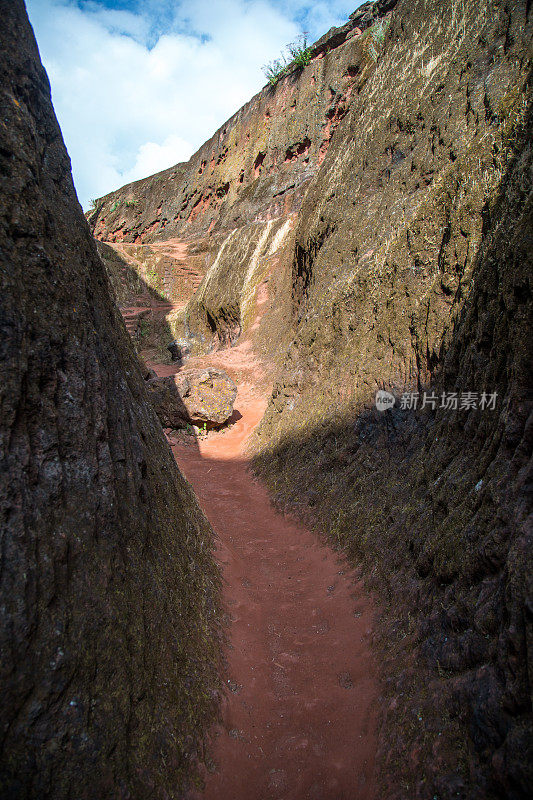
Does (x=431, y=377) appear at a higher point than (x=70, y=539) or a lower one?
higher

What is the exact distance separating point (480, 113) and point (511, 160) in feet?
6.59

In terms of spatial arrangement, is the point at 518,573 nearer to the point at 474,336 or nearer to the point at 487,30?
the point at 474,336

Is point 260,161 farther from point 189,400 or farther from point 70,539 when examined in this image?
point 70,539

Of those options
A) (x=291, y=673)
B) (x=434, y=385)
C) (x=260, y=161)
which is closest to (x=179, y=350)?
(x=260, y=161)

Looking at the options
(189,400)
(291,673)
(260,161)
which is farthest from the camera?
Result: (260,161)

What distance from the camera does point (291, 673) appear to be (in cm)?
332

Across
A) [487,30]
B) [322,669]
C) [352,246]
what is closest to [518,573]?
[322,669]

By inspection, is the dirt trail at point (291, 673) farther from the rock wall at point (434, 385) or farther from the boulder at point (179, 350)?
the boulder at point (179, 350)

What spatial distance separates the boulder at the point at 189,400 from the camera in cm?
988

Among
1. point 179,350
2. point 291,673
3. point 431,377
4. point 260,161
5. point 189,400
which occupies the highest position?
point 260,161

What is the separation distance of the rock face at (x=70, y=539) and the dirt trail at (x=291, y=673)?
338 millimetres

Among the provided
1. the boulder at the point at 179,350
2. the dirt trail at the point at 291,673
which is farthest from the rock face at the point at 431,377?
the boulder at the point at 179,350

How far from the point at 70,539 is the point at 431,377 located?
4377mm

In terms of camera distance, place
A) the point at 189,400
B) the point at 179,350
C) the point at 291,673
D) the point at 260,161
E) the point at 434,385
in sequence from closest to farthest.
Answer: the point at 291,673, the point at 434,385, the point at 189,400, the point at 179,350, the point at 260,161
